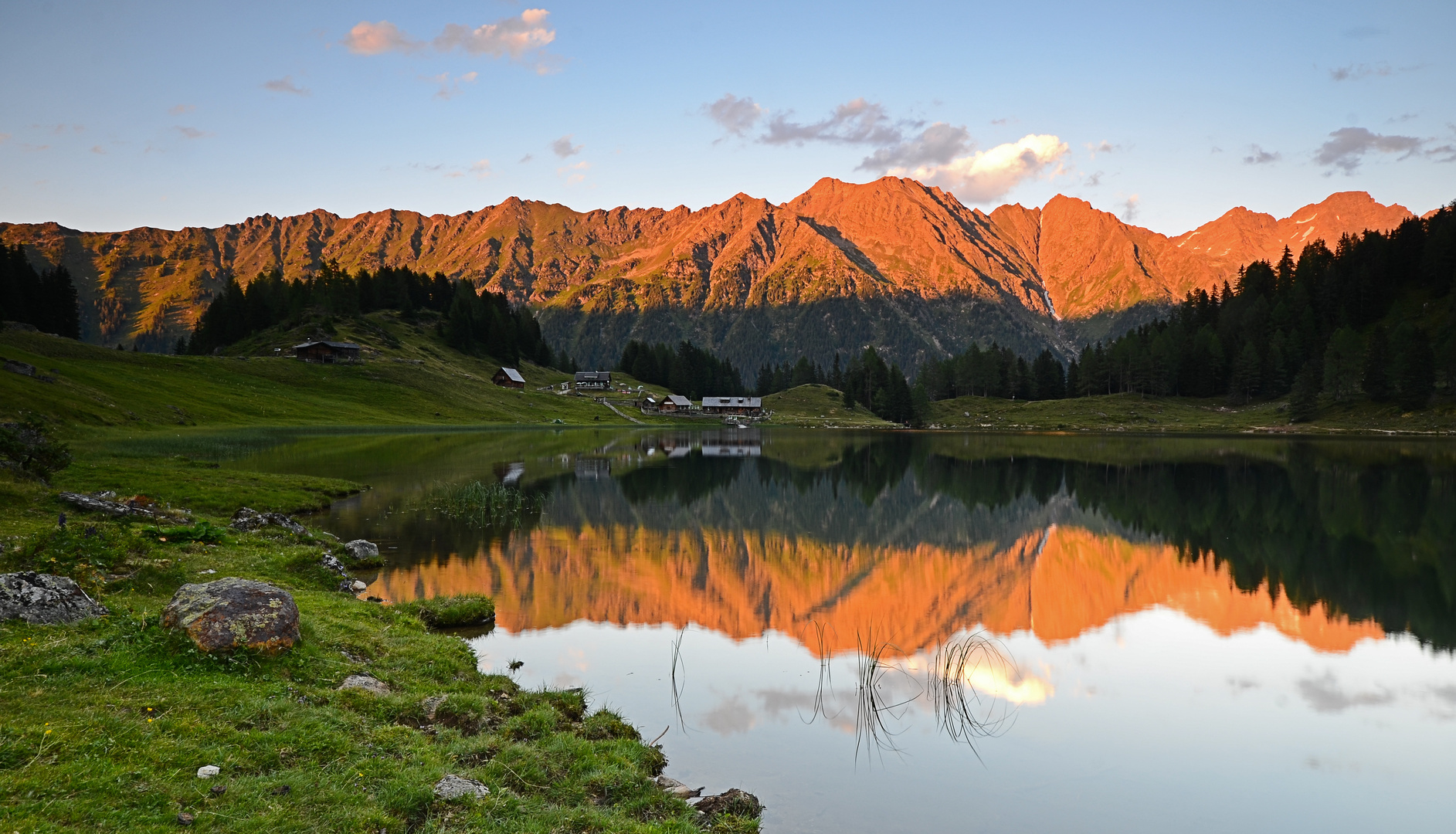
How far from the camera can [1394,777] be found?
611 inches

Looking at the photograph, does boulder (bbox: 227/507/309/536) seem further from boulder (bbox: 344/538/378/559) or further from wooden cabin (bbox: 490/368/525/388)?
wooden cabin (bbox: 490/368/525/388)

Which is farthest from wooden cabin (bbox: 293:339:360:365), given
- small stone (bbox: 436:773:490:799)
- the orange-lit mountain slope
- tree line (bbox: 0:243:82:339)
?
small stone (bbox: 436:773:490:799)

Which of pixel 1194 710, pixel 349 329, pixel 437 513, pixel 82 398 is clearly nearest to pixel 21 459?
pixel 437 513

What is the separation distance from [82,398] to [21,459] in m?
65.1

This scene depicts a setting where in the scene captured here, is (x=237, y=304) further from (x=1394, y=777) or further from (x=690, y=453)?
(x=1394, y=777)

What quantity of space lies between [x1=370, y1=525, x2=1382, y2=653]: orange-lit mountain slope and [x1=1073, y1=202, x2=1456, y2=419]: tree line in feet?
477

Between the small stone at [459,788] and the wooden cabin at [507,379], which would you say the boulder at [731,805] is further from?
the wooden cabin at [507,379]

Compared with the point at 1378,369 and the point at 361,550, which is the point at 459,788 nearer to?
the point at 361,550

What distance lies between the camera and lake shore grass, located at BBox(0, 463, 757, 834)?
372 inches

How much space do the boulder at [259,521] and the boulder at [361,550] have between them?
2551mm

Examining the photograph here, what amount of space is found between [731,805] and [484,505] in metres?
36.4

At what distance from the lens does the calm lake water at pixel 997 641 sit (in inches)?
584

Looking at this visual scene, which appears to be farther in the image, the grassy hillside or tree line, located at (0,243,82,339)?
tree line, located at (0,243,82,339)

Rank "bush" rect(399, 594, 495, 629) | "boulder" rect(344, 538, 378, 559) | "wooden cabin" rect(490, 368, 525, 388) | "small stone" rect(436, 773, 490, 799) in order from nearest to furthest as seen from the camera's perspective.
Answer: "small stone" rect(436, 773, 490, 799), "bush" rect(399, 594, 495, 629), "boulder" rect(344, 538, 378, 559), "wooden cabin" rect(490, 368, 525, 388)
